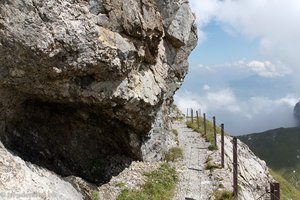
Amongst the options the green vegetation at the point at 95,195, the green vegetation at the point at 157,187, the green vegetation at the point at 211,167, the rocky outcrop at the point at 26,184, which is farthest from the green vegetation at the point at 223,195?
the rocky outcrop at the point at 26,184

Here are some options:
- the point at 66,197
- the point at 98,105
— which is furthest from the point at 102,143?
the point at 66,197

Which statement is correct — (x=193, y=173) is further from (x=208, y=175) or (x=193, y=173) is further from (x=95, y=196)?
(x=95, y=196)

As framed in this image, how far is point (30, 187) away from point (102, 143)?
11.3m

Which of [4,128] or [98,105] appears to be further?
[98,105]

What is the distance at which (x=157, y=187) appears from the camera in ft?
80.4

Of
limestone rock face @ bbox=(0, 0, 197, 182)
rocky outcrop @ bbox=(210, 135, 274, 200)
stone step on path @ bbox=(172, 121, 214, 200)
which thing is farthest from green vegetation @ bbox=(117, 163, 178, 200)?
rocky outcrop @ bbox=(210, 135, 274, 200)

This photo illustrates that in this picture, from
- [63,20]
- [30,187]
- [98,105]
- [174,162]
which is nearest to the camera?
[30,187]

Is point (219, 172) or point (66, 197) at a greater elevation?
point (219, 172)

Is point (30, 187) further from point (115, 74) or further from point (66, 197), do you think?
point (115, 74)

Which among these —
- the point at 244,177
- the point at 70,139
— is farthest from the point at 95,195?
the point at 244,177

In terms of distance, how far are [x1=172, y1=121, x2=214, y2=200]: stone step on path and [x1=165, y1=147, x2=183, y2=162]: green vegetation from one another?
21.0 inches

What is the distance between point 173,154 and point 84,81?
47.2 ft

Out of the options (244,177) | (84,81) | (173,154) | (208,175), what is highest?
(84,81)

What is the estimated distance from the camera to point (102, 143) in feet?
93.7
